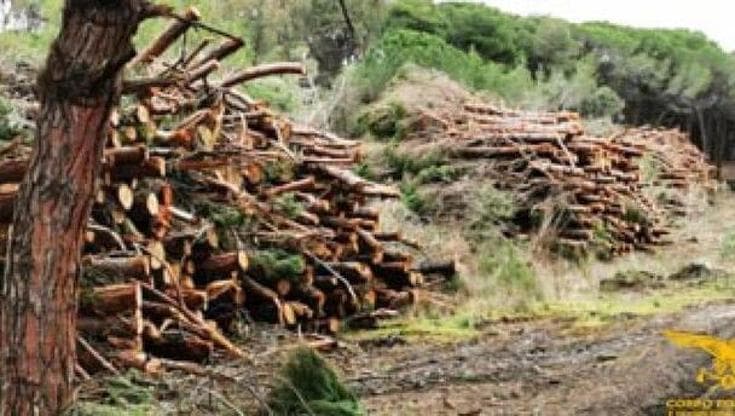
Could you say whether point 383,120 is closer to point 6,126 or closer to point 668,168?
point 668,168

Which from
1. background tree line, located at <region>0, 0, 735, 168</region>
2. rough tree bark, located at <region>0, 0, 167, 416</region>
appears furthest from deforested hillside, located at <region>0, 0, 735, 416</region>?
background tree line, located at <region>0, 0, 735, 168</region>

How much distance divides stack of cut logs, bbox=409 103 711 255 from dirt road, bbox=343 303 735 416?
398 centimetres

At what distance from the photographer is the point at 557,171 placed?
40.8 feet

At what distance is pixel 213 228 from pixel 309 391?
107 inches

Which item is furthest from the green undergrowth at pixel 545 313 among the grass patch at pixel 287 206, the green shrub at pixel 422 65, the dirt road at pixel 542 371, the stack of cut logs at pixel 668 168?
the green shrub at pixel 422 65

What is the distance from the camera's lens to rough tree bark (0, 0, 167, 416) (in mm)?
3812

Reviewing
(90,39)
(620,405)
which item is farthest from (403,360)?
(90,39)

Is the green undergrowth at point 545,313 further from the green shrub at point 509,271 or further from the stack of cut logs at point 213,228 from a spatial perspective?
the stack of cut logs at point 213,228

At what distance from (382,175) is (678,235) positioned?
4781 millimetres

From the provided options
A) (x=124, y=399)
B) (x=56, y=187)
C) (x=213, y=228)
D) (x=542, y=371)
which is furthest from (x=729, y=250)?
(x=56, y=187)

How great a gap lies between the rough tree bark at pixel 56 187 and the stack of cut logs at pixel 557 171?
8.58 m

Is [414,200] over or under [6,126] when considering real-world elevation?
under

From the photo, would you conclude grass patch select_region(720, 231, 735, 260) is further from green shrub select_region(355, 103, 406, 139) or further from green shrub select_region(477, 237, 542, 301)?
green shrub select_region(355, 103, 406, 139)

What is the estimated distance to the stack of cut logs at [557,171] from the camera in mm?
12352
